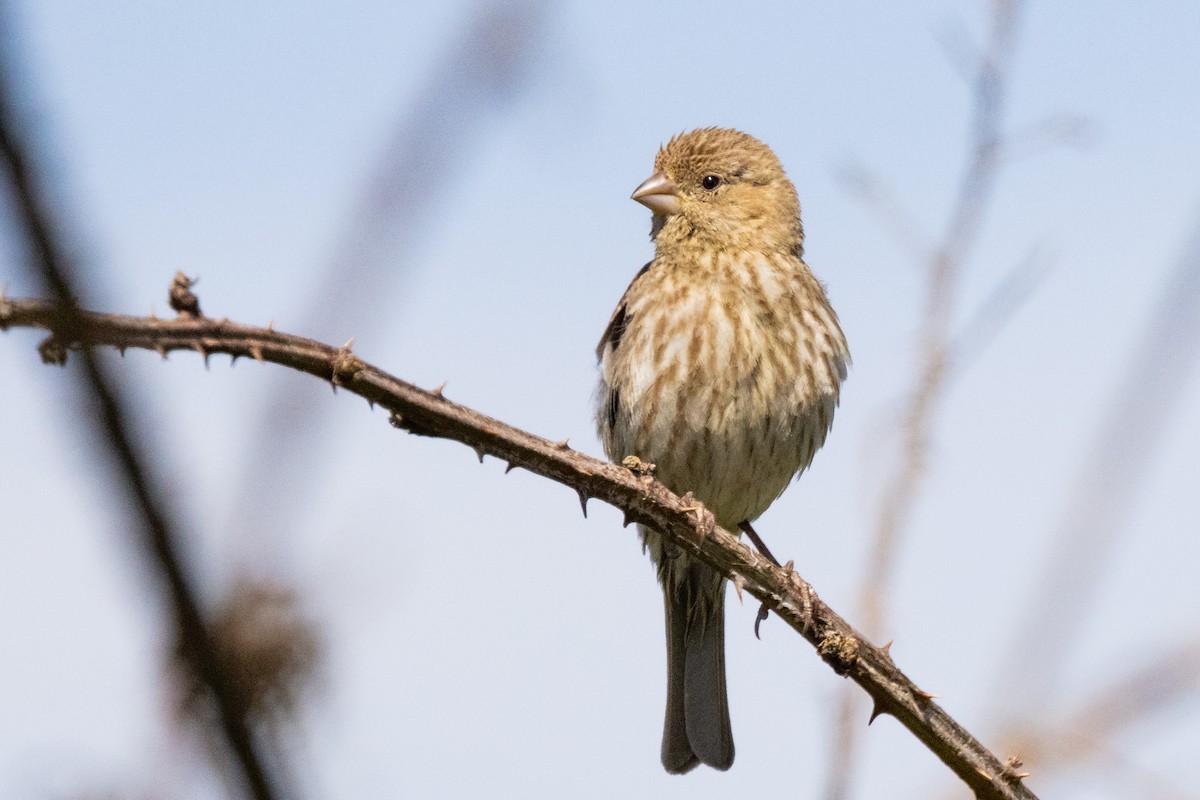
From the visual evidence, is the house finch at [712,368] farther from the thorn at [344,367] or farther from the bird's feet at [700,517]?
the thorn at [344,367]

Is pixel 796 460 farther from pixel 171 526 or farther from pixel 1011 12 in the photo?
pixel 171 526

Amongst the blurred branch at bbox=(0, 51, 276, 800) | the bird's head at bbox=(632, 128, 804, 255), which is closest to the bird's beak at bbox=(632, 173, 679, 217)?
the bird's head at bbox=(632, 128, 804, 255)

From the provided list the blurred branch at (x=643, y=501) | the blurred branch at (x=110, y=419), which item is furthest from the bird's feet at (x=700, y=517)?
the blurred branch at (x=110, y=419)

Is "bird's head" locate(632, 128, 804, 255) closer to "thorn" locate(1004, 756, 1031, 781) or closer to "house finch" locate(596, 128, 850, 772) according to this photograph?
"house finch" locate(596, 128, 850, 772)

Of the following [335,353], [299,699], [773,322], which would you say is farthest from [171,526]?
[773,322]

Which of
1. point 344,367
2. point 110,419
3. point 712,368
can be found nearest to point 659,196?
point 712,368

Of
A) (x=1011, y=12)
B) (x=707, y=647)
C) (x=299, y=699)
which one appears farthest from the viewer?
(x=707, y=647)

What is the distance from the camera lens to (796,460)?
4.93 metres

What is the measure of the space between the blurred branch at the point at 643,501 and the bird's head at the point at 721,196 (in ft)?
7.27

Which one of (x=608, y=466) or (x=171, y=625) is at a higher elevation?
(x=608, y=466)

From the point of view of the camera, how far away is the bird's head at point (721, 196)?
5402 mm

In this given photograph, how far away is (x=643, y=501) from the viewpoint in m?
3.15

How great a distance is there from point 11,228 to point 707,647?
4930 millimetres

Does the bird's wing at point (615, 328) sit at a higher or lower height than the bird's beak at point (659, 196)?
lower
